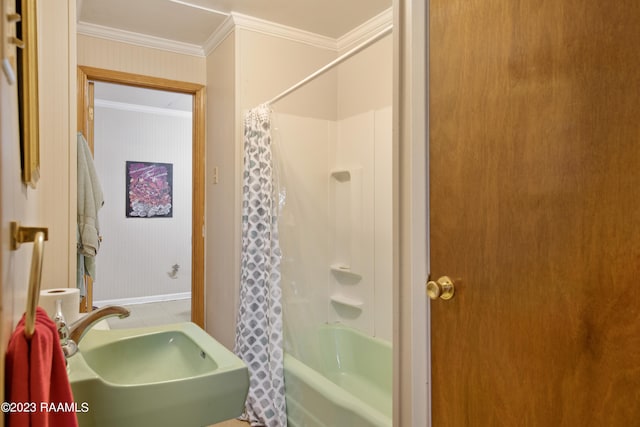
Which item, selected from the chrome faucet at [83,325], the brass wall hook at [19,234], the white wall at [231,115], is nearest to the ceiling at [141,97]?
the white wall at [231,115]

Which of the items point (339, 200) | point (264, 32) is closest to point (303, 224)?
point (339, 200)

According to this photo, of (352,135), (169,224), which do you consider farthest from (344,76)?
(169,224)

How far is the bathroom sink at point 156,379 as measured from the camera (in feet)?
3.27

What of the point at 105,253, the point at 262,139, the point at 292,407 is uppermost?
the point at 262,139

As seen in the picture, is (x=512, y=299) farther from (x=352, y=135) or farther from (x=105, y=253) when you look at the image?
(x=105, y=253)

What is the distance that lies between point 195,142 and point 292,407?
1946mm

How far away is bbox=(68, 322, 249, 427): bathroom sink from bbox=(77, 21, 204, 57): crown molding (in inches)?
82.8

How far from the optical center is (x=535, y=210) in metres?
0.90

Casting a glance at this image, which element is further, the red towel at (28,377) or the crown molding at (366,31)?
the crown molding at (366,31)

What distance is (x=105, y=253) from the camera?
480 centimetres

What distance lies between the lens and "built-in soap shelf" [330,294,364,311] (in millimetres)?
2539

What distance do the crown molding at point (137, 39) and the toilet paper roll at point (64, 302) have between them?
6.89ft

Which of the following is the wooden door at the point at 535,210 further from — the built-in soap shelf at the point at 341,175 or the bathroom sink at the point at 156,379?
the built-in soap shelf at the point at 341,175

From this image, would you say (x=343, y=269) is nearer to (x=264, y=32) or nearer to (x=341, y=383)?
(x=341, y=383)
